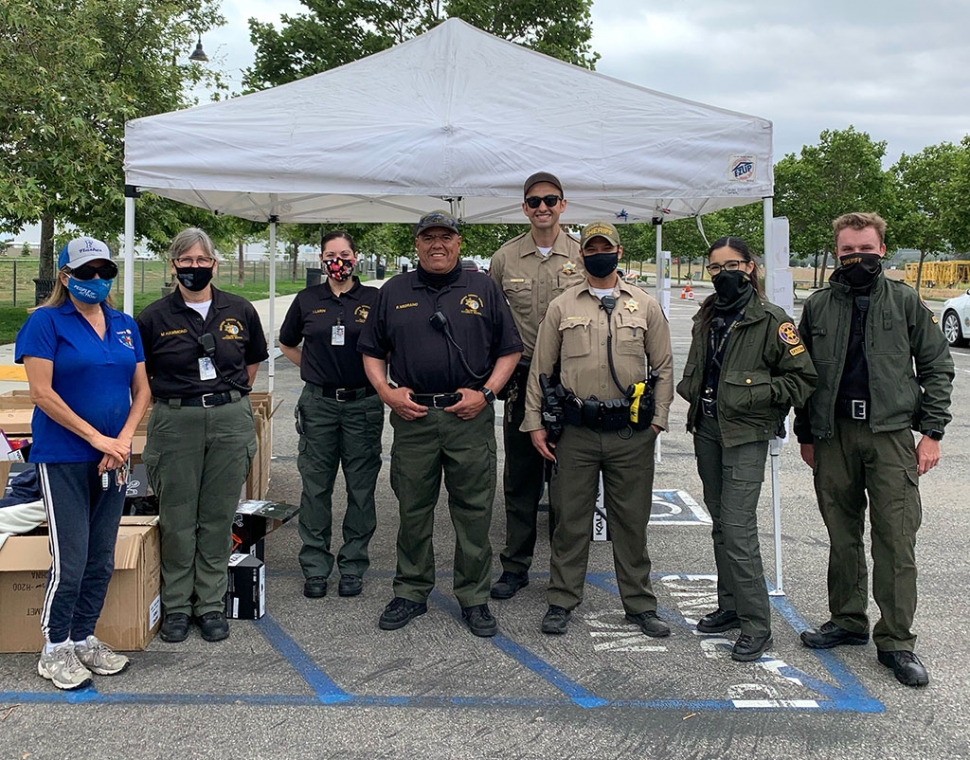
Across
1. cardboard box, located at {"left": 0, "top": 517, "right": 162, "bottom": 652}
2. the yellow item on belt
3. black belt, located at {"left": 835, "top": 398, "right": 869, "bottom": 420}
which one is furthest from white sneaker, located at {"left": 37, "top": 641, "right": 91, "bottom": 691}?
black belt, located at {"left": 835, "top": 398, "right": 869, "bottom": 420}

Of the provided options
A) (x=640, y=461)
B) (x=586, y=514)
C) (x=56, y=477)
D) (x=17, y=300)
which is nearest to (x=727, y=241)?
(x=640, y=461)

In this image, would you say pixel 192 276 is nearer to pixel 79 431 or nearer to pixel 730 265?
pixel 79 431

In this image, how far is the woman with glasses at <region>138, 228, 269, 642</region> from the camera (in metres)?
3.87

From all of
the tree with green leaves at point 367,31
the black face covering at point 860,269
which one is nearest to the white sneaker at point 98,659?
the black face covering at point 860,269

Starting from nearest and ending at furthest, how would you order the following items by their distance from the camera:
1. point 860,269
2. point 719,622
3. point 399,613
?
point 860,269
point 719,622
point 399,613

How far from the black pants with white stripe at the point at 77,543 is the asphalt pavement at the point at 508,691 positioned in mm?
304

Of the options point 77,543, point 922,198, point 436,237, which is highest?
point 922,198

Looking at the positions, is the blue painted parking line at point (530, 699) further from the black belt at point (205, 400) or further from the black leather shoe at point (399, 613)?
the black belt at point (205, 400)

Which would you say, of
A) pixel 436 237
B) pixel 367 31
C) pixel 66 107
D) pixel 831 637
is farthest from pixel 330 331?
pixel 367 31

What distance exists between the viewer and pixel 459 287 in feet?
13.5

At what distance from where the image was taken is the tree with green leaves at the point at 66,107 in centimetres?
990

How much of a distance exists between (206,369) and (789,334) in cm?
263

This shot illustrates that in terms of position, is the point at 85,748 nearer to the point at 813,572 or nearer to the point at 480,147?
the point at 480,147

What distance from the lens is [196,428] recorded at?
389cm
